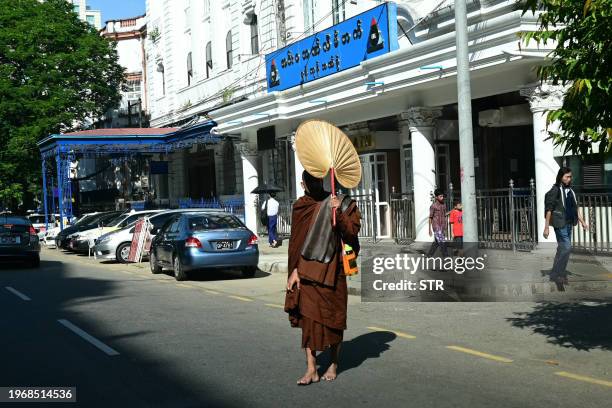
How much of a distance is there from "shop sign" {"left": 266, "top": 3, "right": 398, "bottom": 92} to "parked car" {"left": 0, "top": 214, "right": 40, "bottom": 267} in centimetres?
834

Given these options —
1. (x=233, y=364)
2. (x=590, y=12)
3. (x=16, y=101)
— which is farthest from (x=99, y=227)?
(x=590, y=12)

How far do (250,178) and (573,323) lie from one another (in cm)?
1972

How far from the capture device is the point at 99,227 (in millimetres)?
27000

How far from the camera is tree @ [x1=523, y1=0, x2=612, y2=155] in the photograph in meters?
6.29

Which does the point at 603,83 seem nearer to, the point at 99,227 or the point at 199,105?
the point at 99,227

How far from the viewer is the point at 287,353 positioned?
331 inches

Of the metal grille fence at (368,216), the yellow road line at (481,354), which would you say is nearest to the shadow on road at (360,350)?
the yellow road line at (481,354)

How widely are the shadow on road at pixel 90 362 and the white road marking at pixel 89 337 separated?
0.07 m

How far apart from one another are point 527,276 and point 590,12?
5.96m

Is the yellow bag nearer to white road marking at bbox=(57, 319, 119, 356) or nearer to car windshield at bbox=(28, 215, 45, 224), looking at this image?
white road marking at bbox=(57, 319, 119, 356)

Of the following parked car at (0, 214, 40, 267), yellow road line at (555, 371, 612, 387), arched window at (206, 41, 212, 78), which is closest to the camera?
yellow road line at (555, 371, 612, 387)

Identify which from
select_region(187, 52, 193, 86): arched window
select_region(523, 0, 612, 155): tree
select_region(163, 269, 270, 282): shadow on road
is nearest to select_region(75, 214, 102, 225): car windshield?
select_region(163, 269, 270, 282): shadow on road

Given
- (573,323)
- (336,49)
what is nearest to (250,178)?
(336,49)

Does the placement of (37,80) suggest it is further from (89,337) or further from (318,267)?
(318,267)
